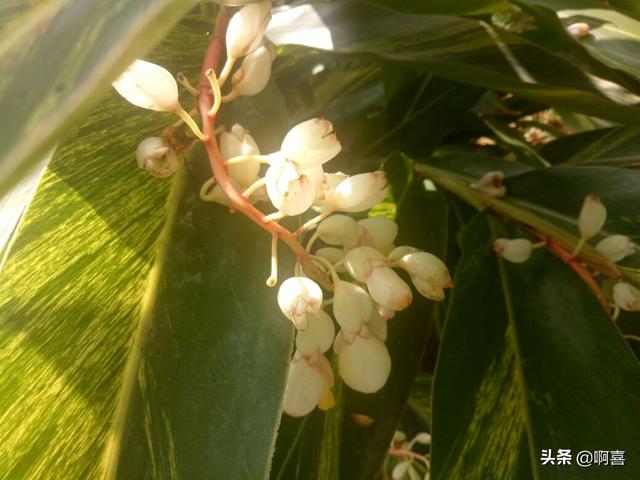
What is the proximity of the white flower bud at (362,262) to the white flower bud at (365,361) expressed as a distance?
0.16 ft

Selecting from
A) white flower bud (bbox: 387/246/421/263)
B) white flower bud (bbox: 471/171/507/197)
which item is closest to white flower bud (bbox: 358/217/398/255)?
white flower bud (bbox: 387/246/421/263)

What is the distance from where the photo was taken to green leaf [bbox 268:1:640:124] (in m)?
0.58

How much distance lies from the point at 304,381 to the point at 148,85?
0.24 metres

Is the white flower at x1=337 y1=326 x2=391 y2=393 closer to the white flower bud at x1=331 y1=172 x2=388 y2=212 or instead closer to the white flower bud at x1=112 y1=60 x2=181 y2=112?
the white flower bud at x1=331 y1=172 x2=388 y2=212

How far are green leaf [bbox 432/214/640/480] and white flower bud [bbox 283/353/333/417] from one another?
0.50ft

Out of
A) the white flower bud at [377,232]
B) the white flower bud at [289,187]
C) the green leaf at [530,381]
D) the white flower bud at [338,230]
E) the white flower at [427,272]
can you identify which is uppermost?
the white flower bud at [289,187]

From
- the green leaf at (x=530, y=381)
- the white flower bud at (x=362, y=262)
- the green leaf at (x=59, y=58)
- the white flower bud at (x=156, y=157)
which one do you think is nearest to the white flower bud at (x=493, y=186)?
the green leaf at (x=530, y=381)

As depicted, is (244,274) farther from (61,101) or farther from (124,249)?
(61,101)

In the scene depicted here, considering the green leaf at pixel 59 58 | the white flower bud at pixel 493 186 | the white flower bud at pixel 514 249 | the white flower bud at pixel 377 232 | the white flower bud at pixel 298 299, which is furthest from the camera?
the white flower bud at pixel 493 186

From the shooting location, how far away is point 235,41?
0.44m

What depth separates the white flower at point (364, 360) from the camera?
0.46 meters

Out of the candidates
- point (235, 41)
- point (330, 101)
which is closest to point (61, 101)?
point (235, 41)

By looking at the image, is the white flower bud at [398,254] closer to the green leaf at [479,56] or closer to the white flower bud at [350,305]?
the white flower bud at [350,305]

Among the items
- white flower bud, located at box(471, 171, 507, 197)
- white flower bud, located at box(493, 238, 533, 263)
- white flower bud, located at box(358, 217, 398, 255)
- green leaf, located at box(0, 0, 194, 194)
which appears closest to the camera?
green leaf, located at box(0, 0, 194, 194)
